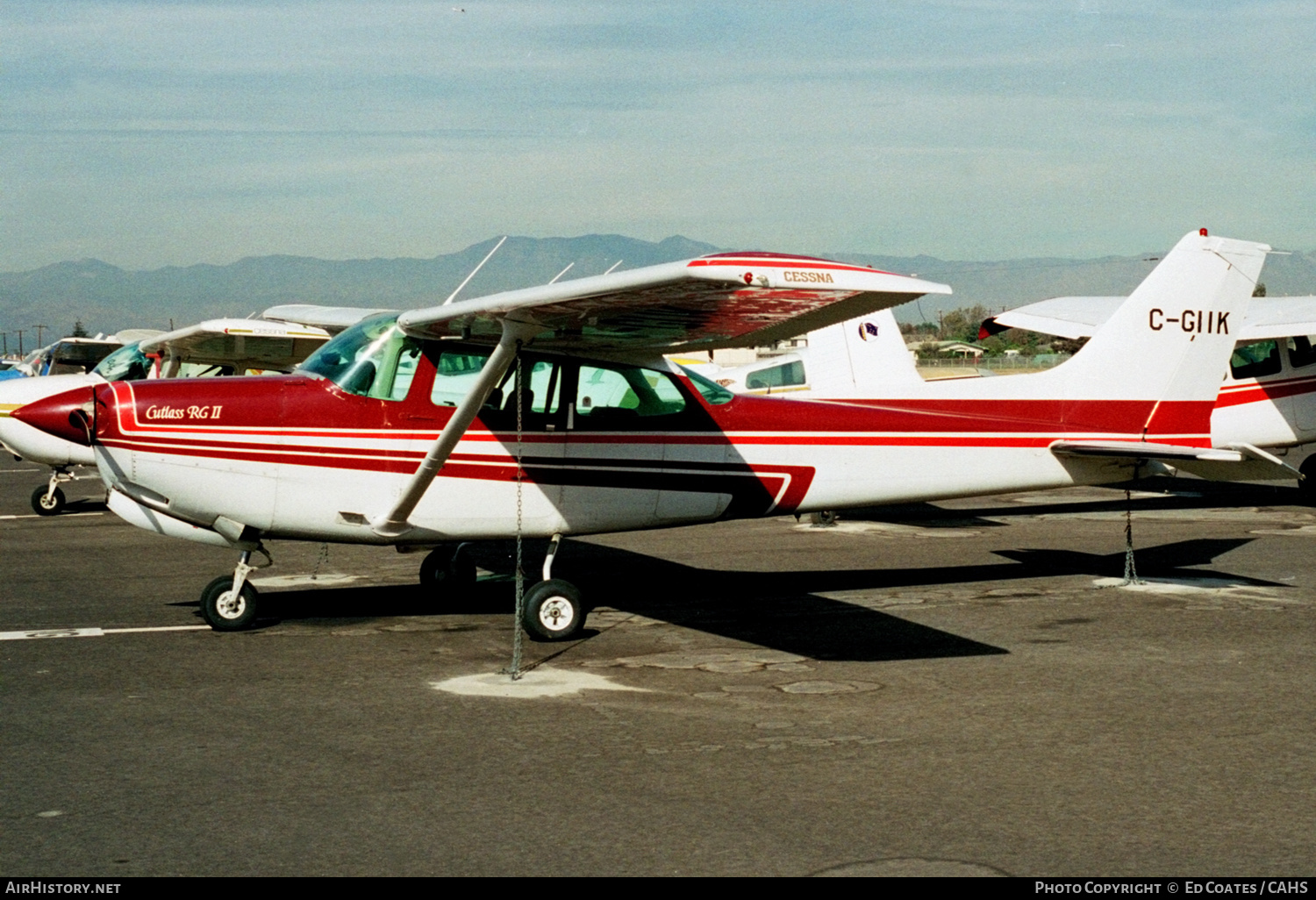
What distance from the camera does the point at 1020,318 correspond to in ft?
67.3

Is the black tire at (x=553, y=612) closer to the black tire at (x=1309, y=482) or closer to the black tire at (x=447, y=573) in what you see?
the black tire at (x=447, y=573)

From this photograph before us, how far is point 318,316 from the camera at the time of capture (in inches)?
750

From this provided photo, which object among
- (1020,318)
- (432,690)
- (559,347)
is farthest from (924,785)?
(1020,318)

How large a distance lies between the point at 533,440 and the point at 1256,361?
39.8 feet

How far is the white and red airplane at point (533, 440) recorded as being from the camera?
841 centimetres

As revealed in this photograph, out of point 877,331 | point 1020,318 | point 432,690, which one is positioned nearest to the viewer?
point 432,690

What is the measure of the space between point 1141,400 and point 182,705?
24.0 feet

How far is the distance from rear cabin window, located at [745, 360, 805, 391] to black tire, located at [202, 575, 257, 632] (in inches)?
371

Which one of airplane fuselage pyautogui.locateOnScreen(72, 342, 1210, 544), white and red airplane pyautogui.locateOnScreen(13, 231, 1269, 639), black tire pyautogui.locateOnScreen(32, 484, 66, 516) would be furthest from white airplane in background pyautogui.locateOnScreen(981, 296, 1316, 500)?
black tire pyautogui.locateOnScreen(32, 484, 66, 516)

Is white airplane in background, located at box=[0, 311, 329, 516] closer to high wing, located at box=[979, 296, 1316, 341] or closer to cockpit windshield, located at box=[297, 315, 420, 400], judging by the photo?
cockpit windshield, located at box=[297, 315, 420, 400]

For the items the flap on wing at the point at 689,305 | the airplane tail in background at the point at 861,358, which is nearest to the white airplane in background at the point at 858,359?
the airplane tail in background at the point at 861,358

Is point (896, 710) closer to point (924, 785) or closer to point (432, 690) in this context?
point (924, 785)

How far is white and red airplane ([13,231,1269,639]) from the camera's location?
27.6 feet

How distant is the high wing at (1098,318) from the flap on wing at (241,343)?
10004mm
